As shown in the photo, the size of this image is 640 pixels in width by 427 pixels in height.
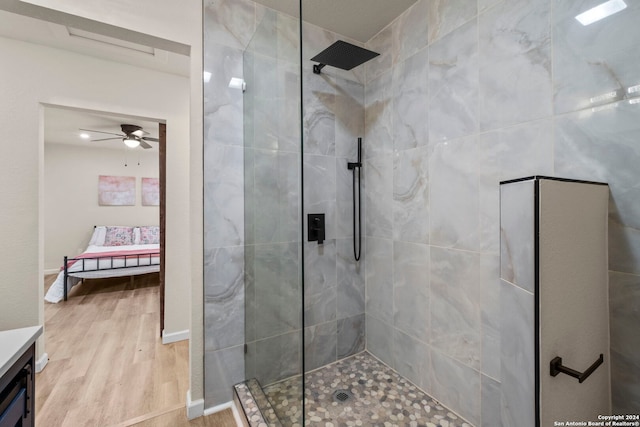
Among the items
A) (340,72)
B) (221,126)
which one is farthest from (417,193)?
(221,126)

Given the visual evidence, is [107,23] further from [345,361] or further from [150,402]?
[345,361]

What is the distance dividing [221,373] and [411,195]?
5.48ft

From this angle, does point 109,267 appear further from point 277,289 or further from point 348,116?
point 348,116

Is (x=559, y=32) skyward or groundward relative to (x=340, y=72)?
groundward

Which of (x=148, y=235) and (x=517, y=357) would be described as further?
(x=148, y=235)

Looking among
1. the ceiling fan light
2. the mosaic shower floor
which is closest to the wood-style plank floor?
the mosaic shower floor

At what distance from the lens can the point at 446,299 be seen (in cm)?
151

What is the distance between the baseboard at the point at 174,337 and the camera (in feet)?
8.73

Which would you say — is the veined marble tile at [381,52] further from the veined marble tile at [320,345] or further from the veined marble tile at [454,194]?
the veined marble tile at [320,345]

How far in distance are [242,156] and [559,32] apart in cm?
166

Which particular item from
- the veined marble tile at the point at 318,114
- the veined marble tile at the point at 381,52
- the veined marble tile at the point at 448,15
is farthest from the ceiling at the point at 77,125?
the veined marble tile at the point at 448,15

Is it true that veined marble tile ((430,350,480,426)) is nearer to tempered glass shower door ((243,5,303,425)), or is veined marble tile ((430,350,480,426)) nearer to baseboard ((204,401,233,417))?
tempered glass shower door ((243,5,303,425))

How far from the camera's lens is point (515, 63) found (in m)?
1.19

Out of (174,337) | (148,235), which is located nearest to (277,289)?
(174,337)
